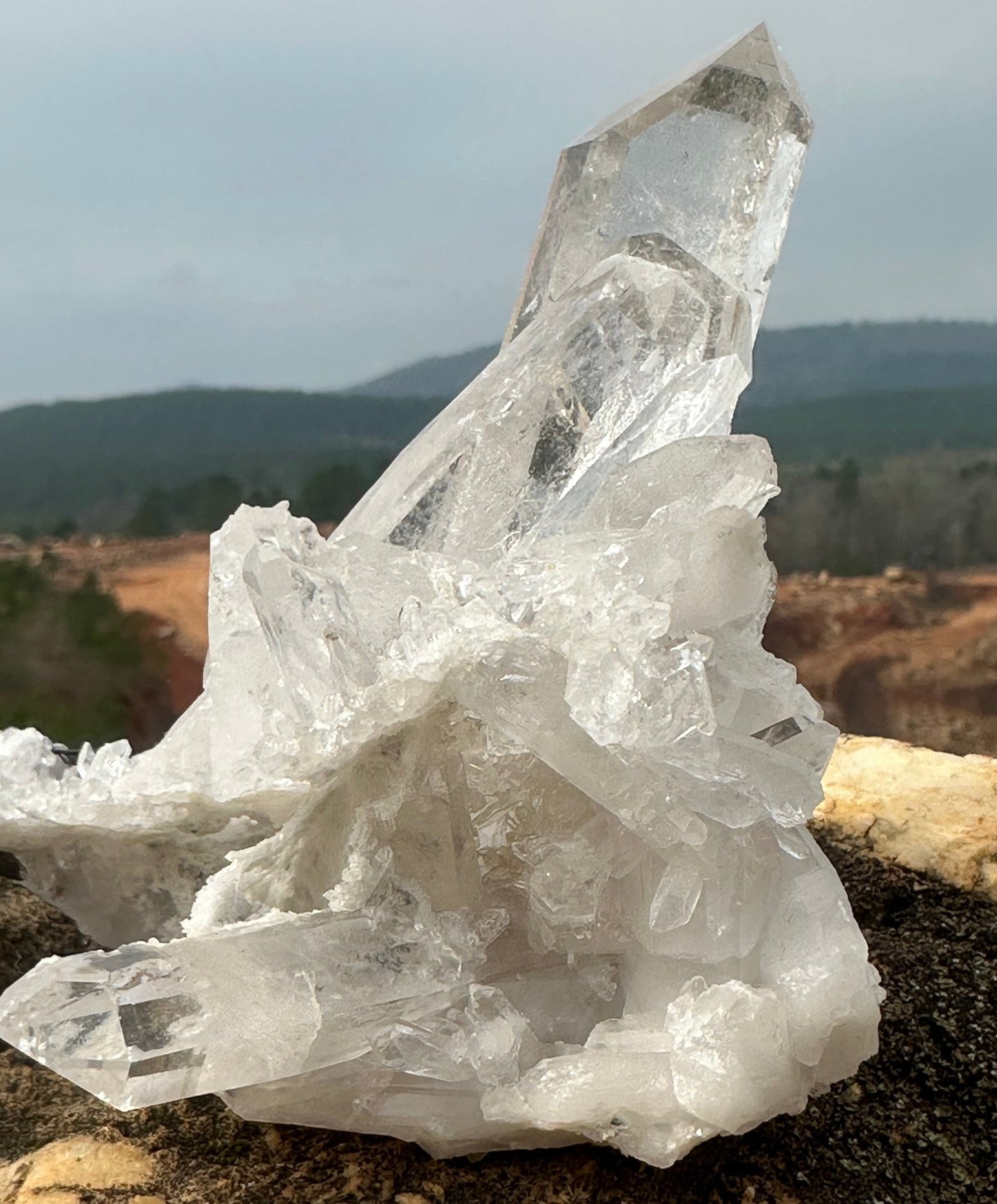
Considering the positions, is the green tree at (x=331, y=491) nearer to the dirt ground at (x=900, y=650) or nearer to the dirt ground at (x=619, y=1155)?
the dirt ground at (x=900, y=650)

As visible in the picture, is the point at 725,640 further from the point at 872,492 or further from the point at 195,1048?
the point at 872,492

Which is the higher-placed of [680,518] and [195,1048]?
[680,518]

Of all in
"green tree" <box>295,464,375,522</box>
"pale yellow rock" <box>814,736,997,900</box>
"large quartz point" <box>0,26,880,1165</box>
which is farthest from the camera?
"green tree" <box>295,464,375,522</box>

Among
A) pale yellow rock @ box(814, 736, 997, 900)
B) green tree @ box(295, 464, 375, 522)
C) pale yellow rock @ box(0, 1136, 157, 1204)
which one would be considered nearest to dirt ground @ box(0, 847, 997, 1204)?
pale yellow rock @ box(0, 1136, 157, 1204)

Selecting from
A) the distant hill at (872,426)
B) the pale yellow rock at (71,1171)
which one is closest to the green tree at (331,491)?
the distant hill at (872,426)

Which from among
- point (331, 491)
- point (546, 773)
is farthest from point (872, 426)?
point (546, 773)

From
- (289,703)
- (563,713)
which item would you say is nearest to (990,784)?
(563,713)

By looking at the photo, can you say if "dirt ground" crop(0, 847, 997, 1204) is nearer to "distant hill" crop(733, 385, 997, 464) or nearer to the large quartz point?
the large quartz point

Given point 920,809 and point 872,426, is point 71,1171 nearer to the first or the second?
point 920,809
